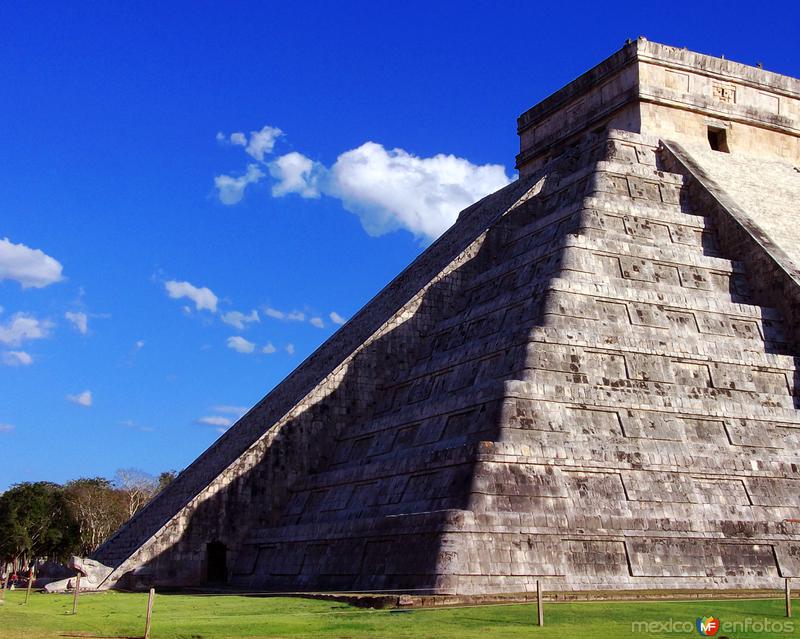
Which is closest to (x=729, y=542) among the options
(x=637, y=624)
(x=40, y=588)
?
(x=637, y=624)

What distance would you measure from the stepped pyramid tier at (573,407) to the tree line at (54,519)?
21.2 metres

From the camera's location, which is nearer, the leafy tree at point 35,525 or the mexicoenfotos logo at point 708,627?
the mexicoenfotos logo at point 708,627

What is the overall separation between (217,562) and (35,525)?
88.8ft

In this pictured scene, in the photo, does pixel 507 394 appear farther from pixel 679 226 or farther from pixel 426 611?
pixel 679 226

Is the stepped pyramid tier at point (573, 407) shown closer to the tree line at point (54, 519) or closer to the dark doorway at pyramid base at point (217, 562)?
the dark doorway at pyramid base at point (217, 562)

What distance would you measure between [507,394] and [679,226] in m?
7.70

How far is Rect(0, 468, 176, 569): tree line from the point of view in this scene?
44.0 metres

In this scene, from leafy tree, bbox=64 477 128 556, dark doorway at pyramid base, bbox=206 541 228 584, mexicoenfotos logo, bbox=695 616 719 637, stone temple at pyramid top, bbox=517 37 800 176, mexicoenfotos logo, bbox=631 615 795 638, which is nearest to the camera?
mexicoenfotos logo, bbox=695 616 719 637

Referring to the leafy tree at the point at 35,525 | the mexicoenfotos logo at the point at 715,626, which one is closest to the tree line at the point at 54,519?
the leafy tree at the point at 35,525

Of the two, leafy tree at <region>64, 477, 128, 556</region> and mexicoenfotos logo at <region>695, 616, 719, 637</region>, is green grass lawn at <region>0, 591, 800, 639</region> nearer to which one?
mexicoenfotos logo at <region>695, 616, 719, 637</region>

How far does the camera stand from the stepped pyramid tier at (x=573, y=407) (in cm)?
1600

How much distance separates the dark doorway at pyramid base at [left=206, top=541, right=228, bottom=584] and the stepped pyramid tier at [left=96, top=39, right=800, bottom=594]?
37 mm

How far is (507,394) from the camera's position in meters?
17.0

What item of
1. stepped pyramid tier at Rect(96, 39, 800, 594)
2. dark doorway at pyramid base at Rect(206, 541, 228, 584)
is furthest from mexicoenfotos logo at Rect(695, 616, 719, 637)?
dark doorway at pyramid base at Rect(206, 541, 228, 584)
